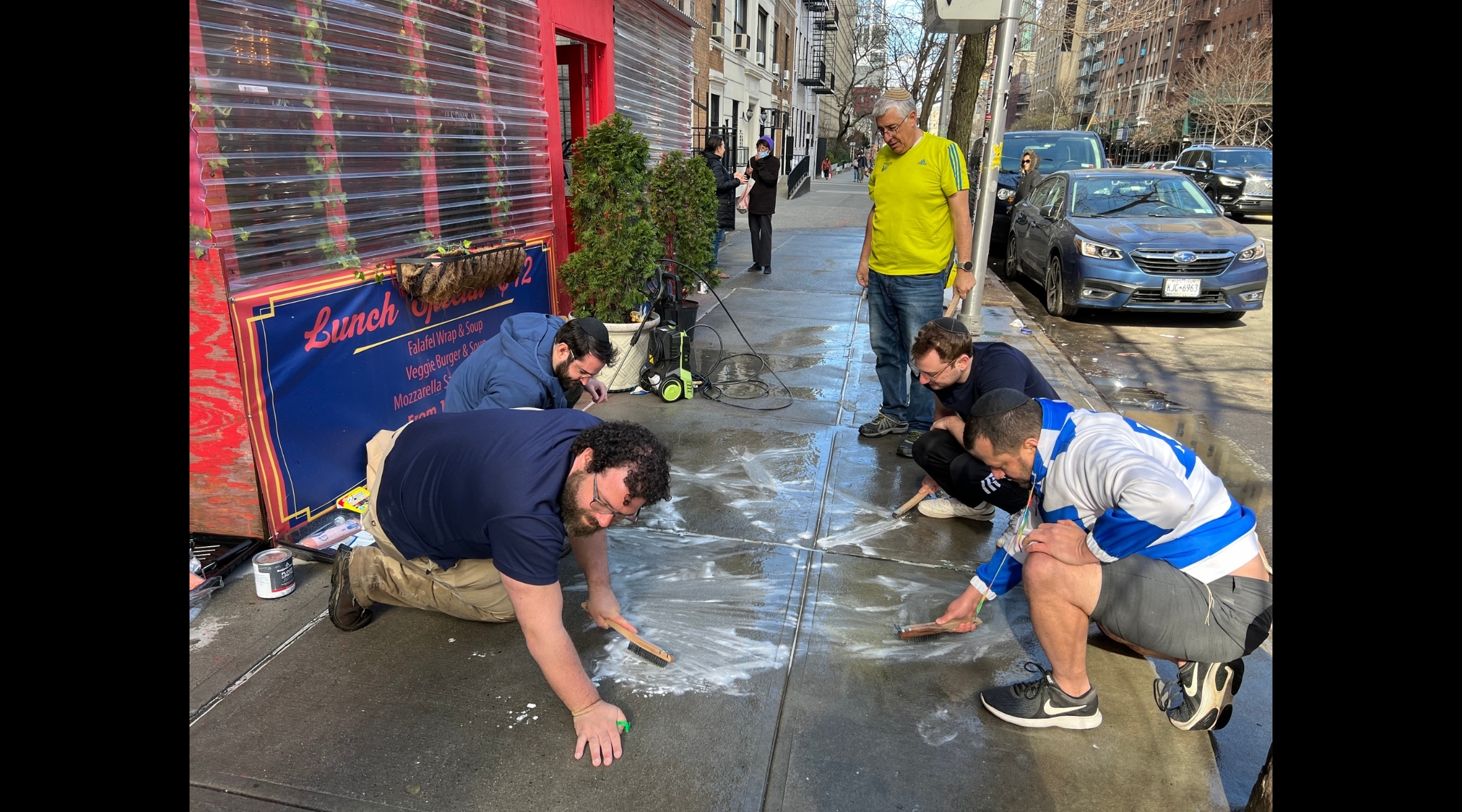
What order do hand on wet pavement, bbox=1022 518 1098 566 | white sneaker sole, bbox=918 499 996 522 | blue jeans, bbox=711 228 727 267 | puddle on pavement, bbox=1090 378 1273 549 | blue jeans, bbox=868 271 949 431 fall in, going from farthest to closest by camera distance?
blue jeans, bbox=711 228 727 267 → blue jeans, bbox=868 271 949 431 → puddle on pavement, bbox=1090 378 1273 549 → white sneaker sole, bbox=918 499 996 522 → hand on wet pavement, bbox=1022 518 1098 566

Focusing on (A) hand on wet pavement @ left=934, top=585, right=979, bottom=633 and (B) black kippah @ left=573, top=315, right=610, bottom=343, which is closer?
(A) hand on wet pavement @ left=934, top=585, right=979, bottom=633

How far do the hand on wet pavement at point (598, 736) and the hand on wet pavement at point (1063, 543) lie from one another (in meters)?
1.42

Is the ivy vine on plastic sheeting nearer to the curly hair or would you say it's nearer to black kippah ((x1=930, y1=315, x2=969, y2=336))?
the curly hair

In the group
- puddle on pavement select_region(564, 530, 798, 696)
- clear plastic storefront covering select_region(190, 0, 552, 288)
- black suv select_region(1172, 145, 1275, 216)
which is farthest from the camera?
black suv select_region(1172, 145, 1275, 216)

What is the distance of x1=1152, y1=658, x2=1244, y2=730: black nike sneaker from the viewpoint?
2443 millimetres

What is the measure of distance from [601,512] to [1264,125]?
166ft

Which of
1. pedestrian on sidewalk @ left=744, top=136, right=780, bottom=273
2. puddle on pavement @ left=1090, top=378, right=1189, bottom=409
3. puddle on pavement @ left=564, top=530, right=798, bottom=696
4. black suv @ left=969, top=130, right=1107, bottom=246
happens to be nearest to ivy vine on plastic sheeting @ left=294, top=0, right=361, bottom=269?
puddle on pavement @ left=564, top=530, right=798, bottom=696

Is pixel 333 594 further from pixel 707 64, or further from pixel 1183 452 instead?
pixel 707 64

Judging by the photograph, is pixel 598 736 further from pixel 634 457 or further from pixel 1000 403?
pixel 1000 403

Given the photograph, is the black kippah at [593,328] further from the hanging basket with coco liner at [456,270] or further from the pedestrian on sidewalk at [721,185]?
the pedestrian on sidewalk at [721,185]

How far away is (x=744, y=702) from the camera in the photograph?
2.68 meters

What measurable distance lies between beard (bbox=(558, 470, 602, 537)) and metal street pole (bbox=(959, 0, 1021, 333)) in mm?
5724

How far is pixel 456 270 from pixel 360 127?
889 millimetres

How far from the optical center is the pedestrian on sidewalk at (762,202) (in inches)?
421
